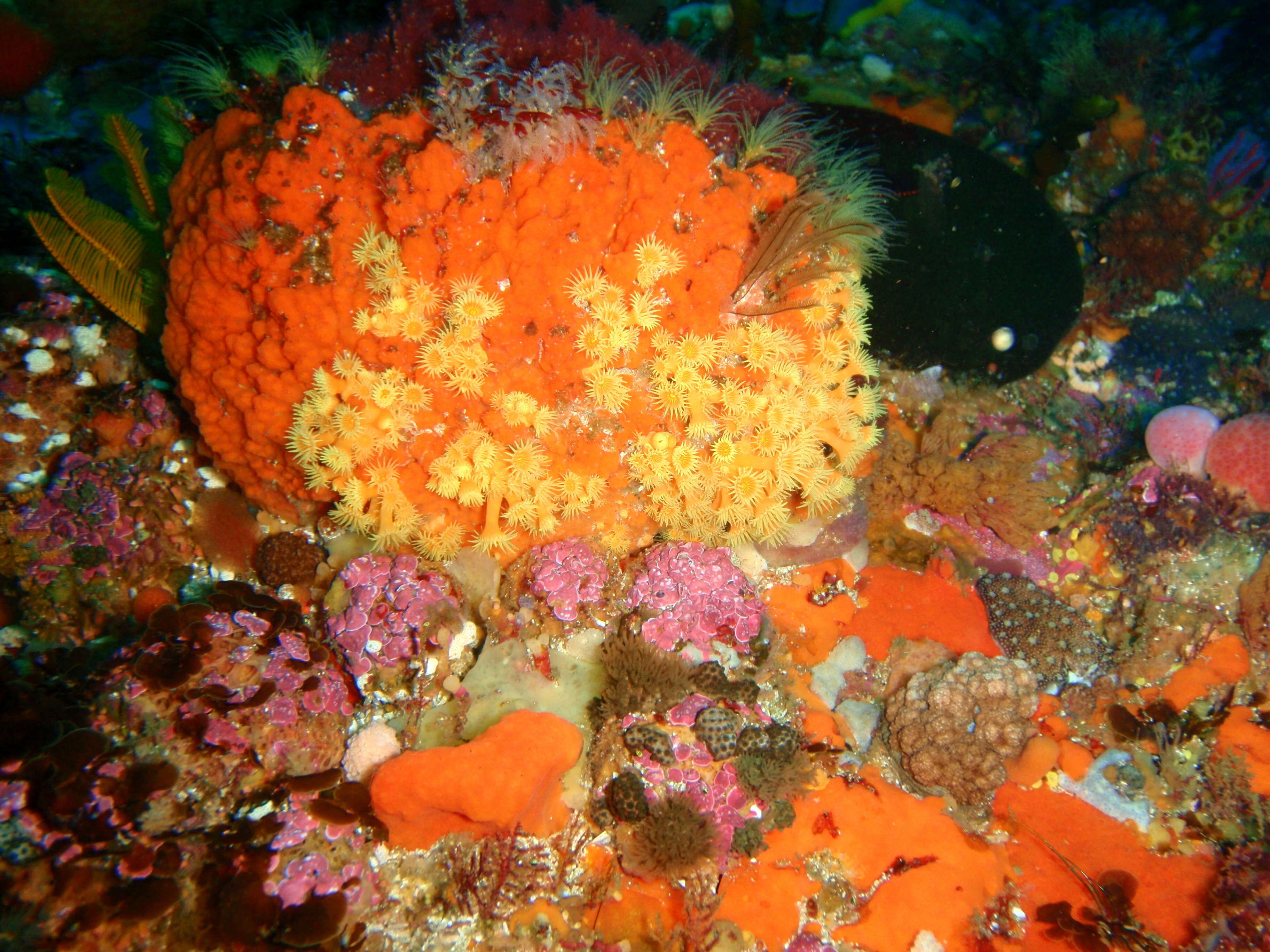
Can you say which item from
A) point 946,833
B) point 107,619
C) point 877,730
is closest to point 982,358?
point 877,730

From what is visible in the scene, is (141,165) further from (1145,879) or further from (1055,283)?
(1145,879)

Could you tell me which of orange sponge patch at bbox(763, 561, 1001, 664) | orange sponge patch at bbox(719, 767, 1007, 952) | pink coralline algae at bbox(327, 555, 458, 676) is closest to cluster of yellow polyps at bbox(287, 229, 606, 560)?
pink coralline algae at bbox(327, 555, 458, 676)

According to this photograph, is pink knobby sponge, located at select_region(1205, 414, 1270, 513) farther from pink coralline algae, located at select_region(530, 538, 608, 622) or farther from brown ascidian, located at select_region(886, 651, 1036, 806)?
pink coralline algae, located at select_region(530, 538, 608, 622)

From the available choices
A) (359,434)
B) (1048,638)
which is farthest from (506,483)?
(1048,638)

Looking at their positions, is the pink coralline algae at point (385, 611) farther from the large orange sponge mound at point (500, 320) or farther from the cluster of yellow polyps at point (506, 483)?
the cluster of yellow polyps at point (506, 483)

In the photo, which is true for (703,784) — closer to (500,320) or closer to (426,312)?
(500,320)

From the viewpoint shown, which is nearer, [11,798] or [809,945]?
[11,798]
